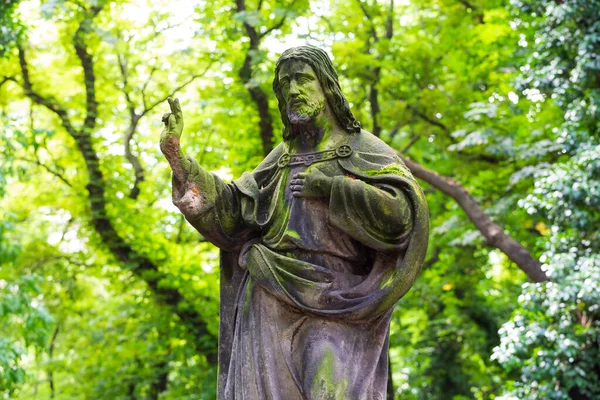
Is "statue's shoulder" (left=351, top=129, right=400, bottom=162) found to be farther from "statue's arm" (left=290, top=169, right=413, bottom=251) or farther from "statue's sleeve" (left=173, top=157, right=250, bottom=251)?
"statue's sleeve" (left=173, top=157, right=250, bottom=251)

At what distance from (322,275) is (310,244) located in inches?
8.1

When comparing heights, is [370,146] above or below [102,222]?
below

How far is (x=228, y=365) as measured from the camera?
523cm

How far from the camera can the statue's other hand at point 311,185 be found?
16.5 ft

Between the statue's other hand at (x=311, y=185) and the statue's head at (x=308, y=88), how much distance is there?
34 centimetres

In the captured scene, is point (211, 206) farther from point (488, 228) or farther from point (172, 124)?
point (488, 228)

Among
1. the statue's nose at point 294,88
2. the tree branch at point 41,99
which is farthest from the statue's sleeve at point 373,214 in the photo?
the tree branch at point 41,99

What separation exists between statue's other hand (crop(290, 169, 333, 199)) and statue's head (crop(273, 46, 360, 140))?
0.34 m

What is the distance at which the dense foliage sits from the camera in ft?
48.8

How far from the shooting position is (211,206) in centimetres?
518

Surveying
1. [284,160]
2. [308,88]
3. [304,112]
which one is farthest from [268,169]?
[308,88]

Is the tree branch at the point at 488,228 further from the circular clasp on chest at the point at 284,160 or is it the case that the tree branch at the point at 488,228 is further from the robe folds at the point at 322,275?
the robe folds at the point at 322,275

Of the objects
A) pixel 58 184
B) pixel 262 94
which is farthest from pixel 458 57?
pixel 58 184

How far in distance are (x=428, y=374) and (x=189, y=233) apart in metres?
6.22
